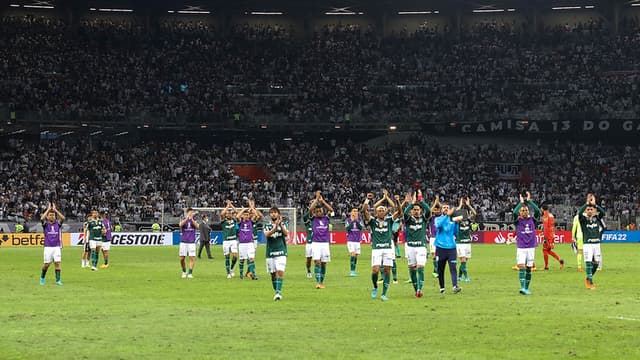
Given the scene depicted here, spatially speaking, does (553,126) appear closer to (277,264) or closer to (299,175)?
(299,175)

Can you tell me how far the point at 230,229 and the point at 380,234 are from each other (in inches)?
514

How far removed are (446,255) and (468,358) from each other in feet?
39.4

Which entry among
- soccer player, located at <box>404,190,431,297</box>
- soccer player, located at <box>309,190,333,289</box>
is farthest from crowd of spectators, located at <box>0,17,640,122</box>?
soccer player, located at <box>404,190,431,297</box>

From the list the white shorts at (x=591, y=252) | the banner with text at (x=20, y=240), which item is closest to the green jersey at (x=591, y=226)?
the white shorts at (x=591, y=252)

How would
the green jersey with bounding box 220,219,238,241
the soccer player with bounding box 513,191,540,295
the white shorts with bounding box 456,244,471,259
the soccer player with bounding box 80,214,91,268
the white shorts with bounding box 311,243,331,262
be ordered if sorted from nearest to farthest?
1. the soccer player with bounding box 513,191,540,295
2. the white shorts with bounding box 311,243,331,262
3. the white shorts with bounding box 456,244,471,259
4. the green jersey with bounding box 220,219,238,241
5. the soccer player with bounding box 80,214,91,268

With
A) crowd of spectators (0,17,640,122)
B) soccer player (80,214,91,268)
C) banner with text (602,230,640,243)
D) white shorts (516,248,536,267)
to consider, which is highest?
crowd of spectators (0,17,640,122)

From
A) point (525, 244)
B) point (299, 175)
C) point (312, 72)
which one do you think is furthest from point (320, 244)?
point (312, 72)

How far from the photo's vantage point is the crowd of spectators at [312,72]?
84062 millimetres

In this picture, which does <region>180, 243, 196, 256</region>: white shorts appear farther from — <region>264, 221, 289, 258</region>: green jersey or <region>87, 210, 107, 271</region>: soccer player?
<region>264, 221, 289, 258</region>: green jersey

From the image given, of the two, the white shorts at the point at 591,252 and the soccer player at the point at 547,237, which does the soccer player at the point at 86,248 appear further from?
the white shorts at the point at 591,252

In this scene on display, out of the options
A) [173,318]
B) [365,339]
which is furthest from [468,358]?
[173,318]

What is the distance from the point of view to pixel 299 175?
83.4 meters

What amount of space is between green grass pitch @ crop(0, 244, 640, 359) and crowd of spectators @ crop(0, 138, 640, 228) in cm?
3892

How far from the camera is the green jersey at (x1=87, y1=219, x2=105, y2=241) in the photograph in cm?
4303
